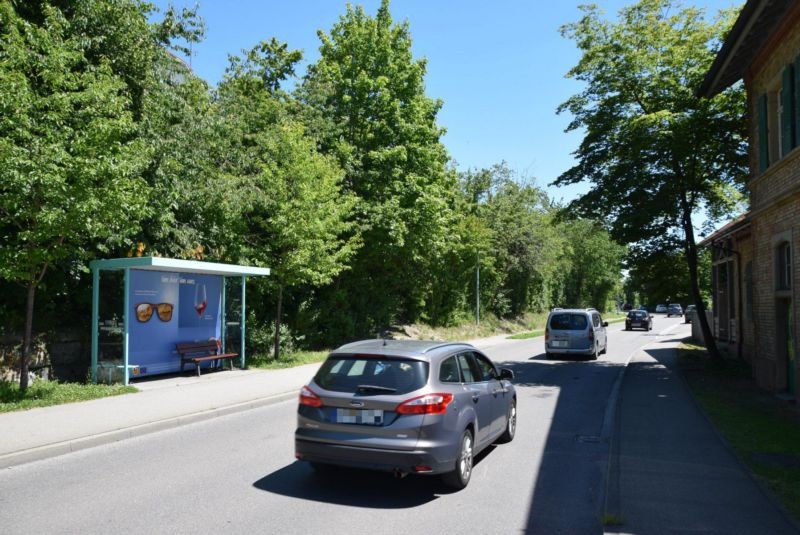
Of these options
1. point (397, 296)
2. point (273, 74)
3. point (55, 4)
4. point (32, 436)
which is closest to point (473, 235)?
point (397, 296)

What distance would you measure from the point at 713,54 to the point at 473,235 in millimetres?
18455

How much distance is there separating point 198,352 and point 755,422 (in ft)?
42.5

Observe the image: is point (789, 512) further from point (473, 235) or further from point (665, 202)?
point (473, 235)

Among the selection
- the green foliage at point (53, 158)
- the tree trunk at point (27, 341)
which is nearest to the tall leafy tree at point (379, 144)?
the green foliage at point (53, 158)

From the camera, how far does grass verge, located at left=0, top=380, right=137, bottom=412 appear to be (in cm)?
1070

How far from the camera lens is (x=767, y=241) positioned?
13.5 metres

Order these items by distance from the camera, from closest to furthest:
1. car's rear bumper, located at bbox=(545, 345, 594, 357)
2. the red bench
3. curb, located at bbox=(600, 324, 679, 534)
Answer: curb, located at bbox=(600, 324, 679, 534) < the red bench < car's rear bumper, located at bbox=(545, 345, 594, 357)

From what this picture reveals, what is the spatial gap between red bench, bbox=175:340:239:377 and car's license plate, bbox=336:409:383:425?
10570 mm

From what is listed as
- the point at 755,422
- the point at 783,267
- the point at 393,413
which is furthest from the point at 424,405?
the point at 783,267

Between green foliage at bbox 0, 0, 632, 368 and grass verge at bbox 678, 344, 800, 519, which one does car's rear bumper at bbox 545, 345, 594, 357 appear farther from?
green foliage at bbox 0, 0, 632, 368

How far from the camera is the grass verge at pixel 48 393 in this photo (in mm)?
10703

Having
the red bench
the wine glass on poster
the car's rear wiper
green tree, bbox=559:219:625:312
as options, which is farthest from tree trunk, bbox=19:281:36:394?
green tree, bbox=559:219:625:312

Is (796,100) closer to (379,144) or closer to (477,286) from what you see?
(379,144)

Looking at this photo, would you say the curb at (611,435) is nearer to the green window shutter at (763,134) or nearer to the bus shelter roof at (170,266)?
the green window shutter at (763,134)
